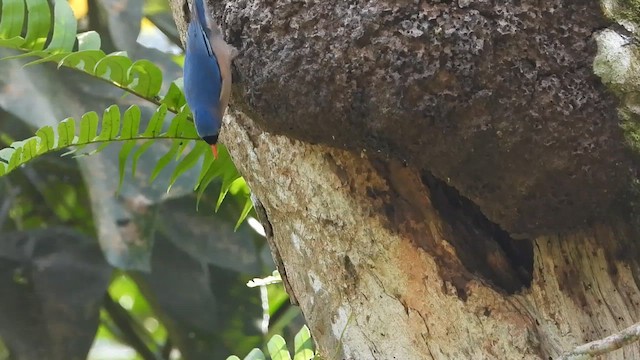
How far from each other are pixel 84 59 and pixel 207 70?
44cm

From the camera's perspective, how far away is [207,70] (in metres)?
1.90

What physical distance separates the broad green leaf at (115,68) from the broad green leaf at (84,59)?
0.02 metres


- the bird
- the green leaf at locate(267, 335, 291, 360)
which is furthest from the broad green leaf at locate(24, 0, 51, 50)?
the green leaf at locate(267, 335, 291, 360)

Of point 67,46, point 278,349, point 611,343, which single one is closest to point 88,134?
point 67,46

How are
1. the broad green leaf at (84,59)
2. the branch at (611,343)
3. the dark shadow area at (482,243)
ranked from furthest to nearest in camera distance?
the broad green leaf at (84,59), the dark shadow area at (482,243), the branch at (611,343)

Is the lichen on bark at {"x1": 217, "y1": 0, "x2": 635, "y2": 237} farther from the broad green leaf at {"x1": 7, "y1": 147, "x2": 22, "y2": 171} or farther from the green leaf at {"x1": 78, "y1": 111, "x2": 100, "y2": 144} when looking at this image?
the broad green leaf at {"x1": 7, "y1": 147, "x2": 22, "y2": 171}

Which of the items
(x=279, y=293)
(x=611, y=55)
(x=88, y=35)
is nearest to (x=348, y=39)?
(x=611, y=55)

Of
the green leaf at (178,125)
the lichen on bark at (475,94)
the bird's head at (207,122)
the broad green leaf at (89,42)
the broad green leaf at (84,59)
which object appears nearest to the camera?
the lichen on bark at (475,94)

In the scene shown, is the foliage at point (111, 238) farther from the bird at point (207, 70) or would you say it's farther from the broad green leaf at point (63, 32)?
the bird at point (207, 70)

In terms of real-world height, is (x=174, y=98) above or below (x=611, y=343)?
below

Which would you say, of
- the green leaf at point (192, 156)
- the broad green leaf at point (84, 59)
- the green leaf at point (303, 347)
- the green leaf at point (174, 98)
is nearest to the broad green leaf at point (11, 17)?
the broad green leaf at point (84, 59)

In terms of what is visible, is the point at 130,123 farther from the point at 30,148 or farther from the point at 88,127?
the point at 30,148

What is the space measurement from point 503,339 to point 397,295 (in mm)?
229

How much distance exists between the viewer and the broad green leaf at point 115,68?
2157mm
